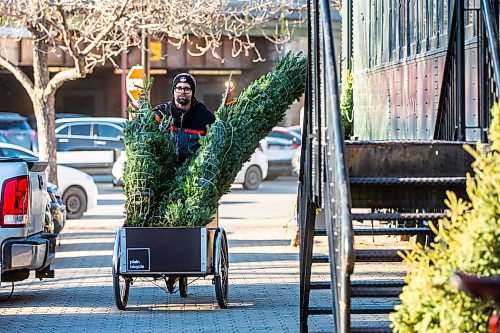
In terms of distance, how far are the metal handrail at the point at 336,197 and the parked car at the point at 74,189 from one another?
46.8ft

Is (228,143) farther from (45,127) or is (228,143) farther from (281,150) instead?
(281,150)

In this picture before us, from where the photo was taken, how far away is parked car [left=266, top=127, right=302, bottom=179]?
118 ft

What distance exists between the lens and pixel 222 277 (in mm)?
10766

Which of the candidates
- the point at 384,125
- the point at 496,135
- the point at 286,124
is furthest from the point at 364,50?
the point at 286,124

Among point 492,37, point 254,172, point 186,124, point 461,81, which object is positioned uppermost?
point 492,37

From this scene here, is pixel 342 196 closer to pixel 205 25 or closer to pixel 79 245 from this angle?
pixel 79 245

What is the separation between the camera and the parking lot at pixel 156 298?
401 inches

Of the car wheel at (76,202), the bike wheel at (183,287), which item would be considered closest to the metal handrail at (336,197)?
the bike wheel at (183,287)

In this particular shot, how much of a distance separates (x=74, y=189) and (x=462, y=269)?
16.8m

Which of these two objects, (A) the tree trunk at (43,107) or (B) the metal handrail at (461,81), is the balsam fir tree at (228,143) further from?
(A) the tree trunk at (43,107)

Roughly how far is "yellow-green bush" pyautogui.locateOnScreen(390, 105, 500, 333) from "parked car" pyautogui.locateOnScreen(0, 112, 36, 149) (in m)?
28.7

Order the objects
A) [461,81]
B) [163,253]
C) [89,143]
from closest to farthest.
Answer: [461,81] < [163,253] < [89,143]

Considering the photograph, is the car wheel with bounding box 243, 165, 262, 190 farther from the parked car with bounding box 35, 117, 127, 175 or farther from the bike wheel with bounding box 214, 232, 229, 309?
the bike wheel with bounding box 214, 232, 229, 309

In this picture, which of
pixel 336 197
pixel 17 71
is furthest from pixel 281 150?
pixel 336 197
